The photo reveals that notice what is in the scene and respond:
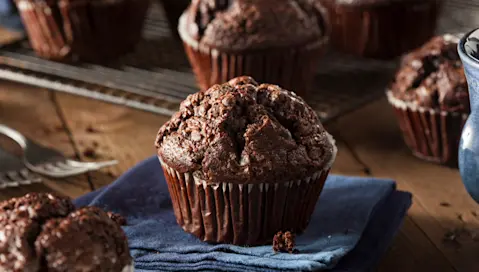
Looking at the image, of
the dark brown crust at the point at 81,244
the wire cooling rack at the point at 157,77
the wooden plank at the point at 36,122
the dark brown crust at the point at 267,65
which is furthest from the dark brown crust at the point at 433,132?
the dark brown crust at the point at 81,244

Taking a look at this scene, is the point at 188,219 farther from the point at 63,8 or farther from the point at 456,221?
the point at 63,8

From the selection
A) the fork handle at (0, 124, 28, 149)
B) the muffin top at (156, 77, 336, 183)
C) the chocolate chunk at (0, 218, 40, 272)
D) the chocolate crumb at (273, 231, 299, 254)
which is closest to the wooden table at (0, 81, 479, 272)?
the fork handle at (0, 124, 28, 149)

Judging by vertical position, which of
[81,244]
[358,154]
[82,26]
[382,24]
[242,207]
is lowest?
[358,154]

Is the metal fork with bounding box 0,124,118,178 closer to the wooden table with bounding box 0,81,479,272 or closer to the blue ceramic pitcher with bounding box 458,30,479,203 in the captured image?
the wooden table with bounding box 0,81,479,272

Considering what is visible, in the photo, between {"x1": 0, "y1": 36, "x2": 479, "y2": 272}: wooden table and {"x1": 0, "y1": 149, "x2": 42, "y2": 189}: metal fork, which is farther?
{"x1": 0, "y1": 149, "x2": 42, "y2": 189}: metal fork

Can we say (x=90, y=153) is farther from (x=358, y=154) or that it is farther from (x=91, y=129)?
(x=358, y=154)

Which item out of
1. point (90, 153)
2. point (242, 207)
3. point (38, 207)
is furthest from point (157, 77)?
point (38, 207)
